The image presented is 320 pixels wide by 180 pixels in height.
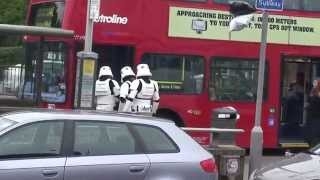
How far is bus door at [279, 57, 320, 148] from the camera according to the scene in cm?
1742

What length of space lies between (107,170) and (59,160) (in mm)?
524

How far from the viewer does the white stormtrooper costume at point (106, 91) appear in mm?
14062

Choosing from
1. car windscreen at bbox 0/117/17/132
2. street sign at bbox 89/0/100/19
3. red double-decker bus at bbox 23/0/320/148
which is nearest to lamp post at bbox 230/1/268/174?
street sign at bbox 89/0/100/19

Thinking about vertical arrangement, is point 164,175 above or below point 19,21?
below

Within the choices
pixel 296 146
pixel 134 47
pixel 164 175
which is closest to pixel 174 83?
pixel 134 47

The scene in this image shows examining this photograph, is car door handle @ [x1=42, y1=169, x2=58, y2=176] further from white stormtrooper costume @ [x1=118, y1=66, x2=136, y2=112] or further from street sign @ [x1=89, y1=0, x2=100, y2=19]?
white stormtrooper costume @ [x1=118, y1=66, x2=136, y2=112]

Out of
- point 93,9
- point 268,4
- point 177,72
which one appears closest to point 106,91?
point 93,9

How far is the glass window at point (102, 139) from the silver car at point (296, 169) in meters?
1.90

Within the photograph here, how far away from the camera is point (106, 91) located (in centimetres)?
1408

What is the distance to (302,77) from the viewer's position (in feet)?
58.6

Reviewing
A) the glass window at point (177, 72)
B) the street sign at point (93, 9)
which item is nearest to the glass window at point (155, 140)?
the street sign at point (93, 9)

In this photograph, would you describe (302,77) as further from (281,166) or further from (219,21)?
(281,166)

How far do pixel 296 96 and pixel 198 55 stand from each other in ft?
9.56

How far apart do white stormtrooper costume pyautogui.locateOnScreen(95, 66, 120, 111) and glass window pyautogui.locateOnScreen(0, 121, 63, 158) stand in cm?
611
